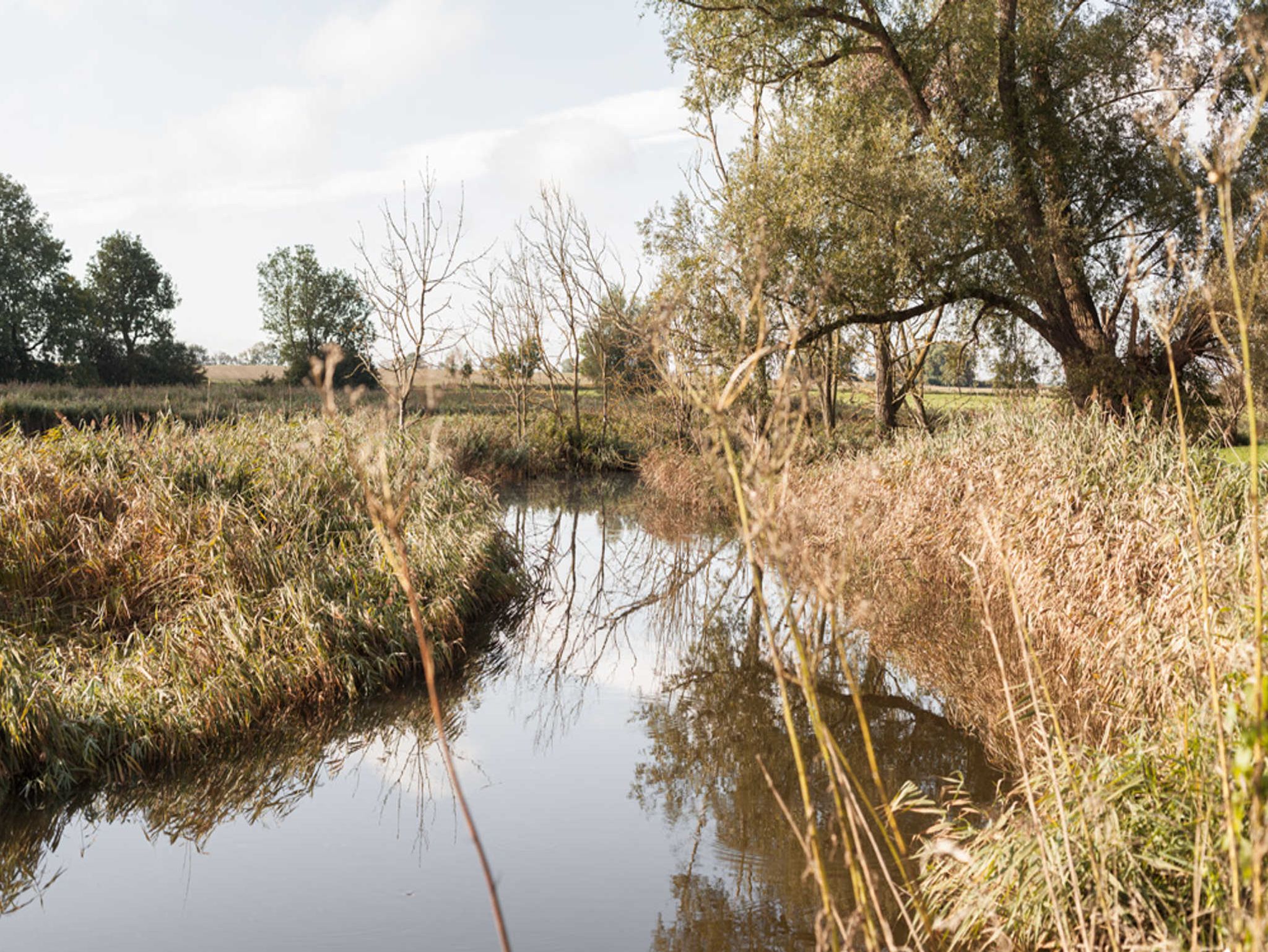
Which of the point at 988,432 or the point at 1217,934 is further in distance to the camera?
the point at 988,432

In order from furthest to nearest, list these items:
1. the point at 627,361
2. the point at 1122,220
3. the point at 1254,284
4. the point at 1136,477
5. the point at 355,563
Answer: the point at 627,361 → the point at 1122,220 → the point at 355,563 → the point at 1136,477 → the point at 1254,284

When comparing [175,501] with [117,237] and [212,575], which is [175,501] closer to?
[212,575]

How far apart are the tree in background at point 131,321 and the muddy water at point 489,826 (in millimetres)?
36536

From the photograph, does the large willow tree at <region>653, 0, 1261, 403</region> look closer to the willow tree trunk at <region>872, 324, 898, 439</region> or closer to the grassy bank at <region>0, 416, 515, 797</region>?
the willow tree trunk at <region>872, 324, 898, 439</region>

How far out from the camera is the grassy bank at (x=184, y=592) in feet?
19.1

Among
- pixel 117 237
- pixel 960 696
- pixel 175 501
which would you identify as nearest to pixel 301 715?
pixel 175 501

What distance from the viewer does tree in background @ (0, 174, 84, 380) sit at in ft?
120

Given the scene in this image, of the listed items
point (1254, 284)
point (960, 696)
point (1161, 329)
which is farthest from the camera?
point (960, 696)

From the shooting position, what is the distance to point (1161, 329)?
5.66ft

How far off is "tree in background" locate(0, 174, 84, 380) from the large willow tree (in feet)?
103

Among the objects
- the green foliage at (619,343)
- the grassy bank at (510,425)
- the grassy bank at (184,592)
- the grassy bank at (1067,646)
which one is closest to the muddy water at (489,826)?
the grassy bank at (184,592)

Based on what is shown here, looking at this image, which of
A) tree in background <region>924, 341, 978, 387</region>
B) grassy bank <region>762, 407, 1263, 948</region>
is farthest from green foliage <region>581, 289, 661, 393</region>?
grassy bank <region>762, 407, 1263, 948</region>

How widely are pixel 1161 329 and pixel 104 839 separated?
17.9 feet

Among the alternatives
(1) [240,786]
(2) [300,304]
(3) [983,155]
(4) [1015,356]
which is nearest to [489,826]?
(1) [240,786]
